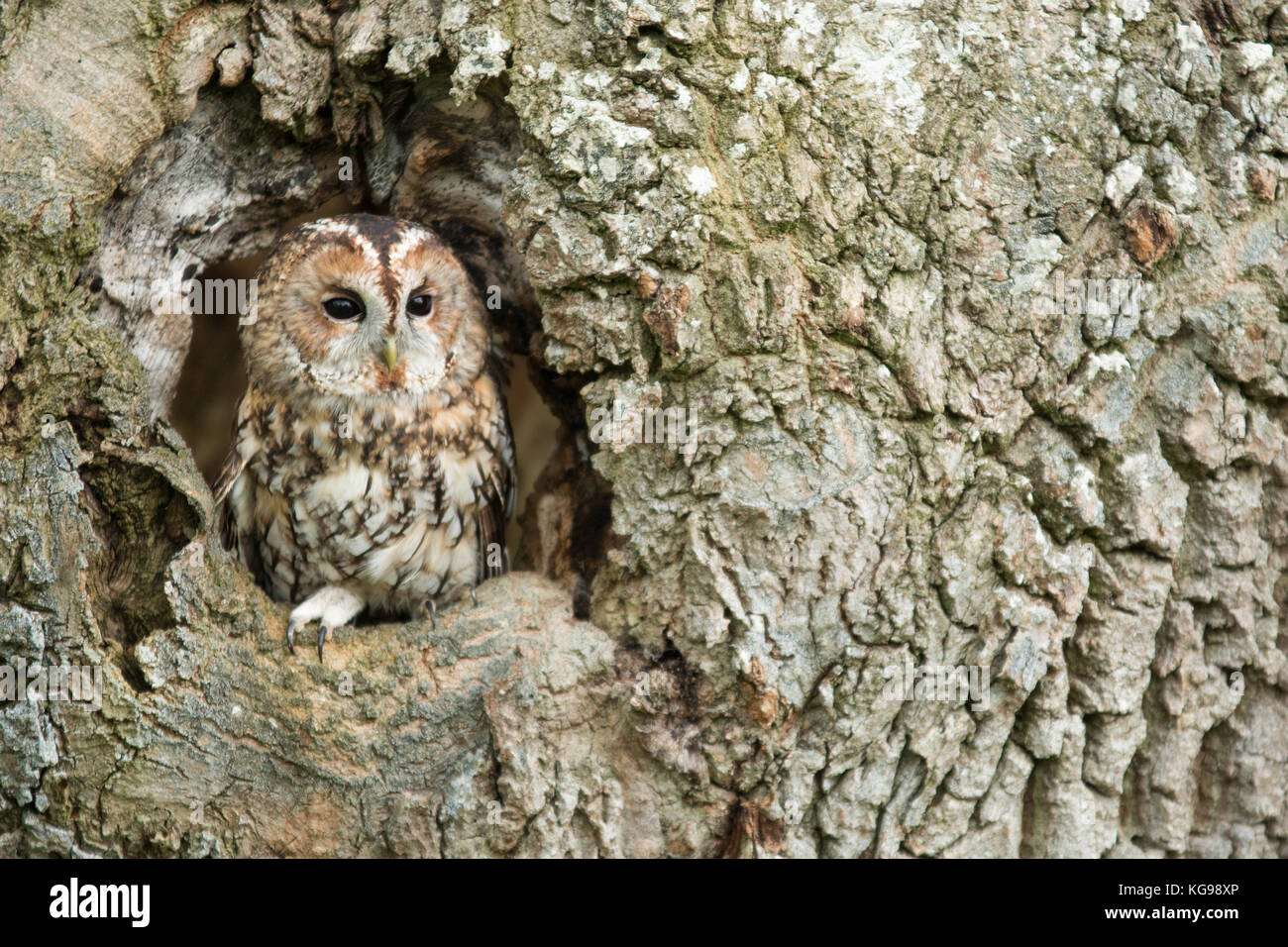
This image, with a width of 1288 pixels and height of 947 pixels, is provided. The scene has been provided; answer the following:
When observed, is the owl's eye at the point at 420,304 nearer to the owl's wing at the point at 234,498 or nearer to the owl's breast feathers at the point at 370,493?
the owl's breast feathers at the point at 370,493

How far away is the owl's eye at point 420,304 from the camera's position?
106 inches

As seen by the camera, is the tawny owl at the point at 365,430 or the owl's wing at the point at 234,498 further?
the owl's wing at the point at 234,498

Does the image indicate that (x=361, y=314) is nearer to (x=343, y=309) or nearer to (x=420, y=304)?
(x=343, y=309)

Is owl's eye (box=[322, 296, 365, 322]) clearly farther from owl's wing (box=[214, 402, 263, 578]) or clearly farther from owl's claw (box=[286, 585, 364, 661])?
owl's claw (box=[286, 585, 364, 661])

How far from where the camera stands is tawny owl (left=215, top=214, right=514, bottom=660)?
262cm


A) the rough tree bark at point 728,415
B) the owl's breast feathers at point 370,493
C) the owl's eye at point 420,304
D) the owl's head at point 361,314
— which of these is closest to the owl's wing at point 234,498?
the owl's breast feathers at point 370,493

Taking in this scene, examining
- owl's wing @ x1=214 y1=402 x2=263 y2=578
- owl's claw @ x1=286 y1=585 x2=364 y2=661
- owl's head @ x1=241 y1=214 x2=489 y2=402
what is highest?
owl's head @ x1=241 y1=214 x2=489 y2=402

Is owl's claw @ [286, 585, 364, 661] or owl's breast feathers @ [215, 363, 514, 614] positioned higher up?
owl's breast feathers @ [215, 363, 514, 614]

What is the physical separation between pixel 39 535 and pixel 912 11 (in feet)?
7.54

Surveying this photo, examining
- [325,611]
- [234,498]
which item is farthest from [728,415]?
[234,498]

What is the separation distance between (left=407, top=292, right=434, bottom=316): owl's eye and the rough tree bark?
48 cm

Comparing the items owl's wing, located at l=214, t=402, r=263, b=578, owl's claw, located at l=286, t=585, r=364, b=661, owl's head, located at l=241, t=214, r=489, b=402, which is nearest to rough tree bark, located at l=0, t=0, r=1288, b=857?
owl's claw, located at l=286, t=585, r=364, b=661

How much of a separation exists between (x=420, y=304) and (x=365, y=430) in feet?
1.27

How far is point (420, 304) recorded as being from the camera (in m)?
2.72
